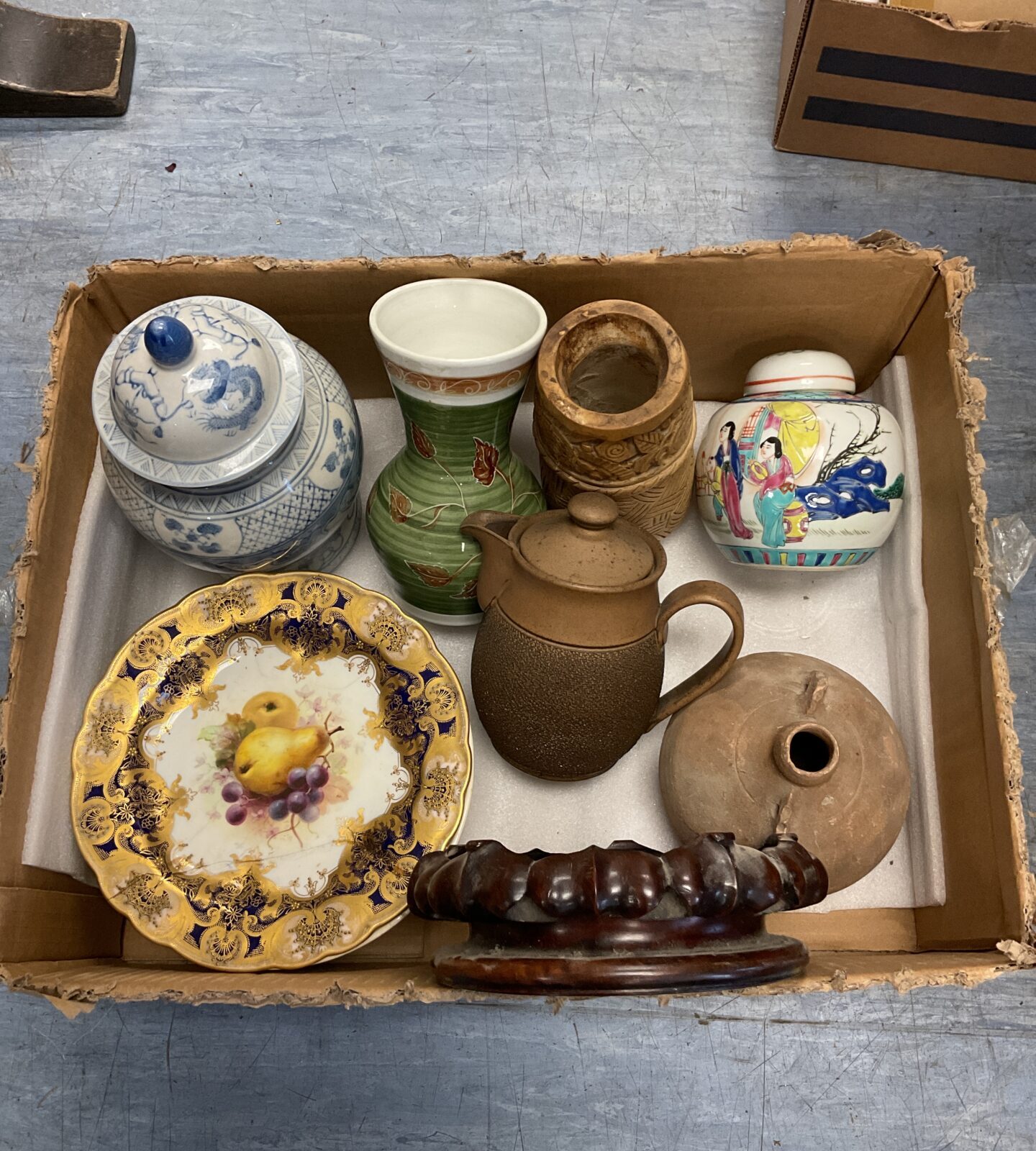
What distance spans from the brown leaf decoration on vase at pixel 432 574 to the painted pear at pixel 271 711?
20cm

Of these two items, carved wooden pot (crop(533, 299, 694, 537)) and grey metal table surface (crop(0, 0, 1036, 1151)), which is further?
grey metal table surface (crop(0, 0, 1036, 1151))

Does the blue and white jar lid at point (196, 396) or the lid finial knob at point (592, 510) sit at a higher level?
the blue and white jar lid at point (196, 396)

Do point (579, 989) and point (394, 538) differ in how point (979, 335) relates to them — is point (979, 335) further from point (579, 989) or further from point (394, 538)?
point (579, 989)

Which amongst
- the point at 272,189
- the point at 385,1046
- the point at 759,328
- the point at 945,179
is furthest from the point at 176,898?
the point at 945,179

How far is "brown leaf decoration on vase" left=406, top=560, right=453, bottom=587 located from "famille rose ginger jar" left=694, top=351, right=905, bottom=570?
29 cm

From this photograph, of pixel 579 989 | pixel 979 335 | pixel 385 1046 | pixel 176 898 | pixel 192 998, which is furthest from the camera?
pixel 979 335

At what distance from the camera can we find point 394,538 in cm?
90

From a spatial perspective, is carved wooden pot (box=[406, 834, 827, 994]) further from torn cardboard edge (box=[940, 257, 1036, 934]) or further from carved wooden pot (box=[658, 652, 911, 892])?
torn cardboard edge (box=[940, 257, 1036, 934])

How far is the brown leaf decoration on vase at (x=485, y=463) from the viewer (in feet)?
2.84

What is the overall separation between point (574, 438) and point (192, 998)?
22.7 inches

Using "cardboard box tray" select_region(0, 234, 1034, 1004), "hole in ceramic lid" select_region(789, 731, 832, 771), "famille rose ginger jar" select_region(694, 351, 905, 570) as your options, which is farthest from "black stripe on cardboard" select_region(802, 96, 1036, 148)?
"hole in ceramic lid" select_region(789, 731, 832, 771)

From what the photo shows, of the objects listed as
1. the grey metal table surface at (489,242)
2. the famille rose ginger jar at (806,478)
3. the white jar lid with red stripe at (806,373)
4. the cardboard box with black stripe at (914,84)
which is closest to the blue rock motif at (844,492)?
the famille rose ginger jar at (806,478)

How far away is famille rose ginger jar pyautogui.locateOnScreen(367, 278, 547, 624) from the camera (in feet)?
A: 2.72

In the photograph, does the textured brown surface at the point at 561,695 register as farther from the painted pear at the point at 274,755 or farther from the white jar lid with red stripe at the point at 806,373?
the white jar lid with red stripe at the point at 806,373
